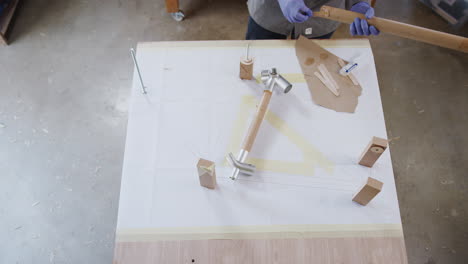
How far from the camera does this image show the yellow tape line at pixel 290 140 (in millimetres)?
1210

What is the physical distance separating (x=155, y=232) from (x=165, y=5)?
6.37 feet

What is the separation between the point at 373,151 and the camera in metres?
1.13

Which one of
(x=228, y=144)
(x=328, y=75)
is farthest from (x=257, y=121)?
(x=328, y=75)

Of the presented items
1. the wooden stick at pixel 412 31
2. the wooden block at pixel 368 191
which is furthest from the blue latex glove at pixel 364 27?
the wooden block at pixel 368 191

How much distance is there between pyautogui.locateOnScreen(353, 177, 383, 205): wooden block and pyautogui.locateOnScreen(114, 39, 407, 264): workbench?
0.04 metres

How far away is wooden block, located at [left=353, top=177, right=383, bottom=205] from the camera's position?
1033mm

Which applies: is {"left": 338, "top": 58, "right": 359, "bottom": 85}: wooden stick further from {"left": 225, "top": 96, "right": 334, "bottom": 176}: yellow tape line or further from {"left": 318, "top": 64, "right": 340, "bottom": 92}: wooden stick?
{"left": 225, "top": 96, "right": 334, "bottom": 176}: yellow tape line

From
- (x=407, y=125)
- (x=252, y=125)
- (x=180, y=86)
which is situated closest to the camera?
(x=252, y=125)

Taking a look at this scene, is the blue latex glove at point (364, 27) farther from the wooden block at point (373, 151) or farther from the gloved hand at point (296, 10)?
the wooden block at point (373, 151)

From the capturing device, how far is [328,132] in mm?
1290

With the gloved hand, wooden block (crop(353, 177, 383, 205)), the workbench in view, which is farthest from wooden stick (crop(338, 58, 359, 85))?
Answer: wooden block (crop(353, 177, 383, 205))

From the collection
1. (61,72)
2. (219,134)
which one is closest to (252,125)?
(219,134)

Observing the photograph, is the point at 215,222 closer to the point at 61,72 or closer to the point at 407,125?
the point at 407,125

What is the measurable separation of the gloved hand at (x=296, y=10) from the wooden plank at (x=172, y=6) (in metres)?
1.27
